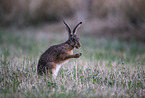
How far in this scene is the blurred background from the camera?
10133 millimetres

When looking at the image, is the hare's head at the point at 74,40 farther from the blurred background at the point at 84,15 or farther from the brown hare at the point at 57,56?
the blurred background at the point at 84,15

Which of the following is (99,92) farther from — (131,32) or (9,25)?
(9,25)

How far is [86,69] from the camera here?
184 inches

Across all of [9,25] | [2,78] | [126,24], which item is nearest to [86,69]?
[2,78]

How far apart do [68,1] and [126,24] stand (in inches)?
257

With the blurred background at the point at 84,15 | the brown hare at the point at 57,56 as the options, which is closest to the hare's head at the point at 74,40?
the brown hare at the point at 57,56

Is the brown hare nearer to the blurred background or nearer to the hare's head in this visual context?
the hare's head

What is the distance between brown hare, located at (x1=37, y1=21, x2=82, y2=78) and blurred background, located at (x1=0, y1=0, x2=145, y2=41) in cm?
575

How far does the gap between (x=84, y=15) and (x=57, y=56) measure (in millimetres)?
9653

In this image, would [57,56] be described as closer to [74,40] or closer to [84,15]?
[74,40]

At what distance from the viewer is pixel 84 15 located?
13281mm

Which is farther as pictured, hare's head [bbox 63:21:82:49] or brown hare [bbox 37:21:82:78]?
hare's head [bbox 63:21:82:49]

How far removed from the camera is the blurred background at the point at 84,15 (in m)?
10.1

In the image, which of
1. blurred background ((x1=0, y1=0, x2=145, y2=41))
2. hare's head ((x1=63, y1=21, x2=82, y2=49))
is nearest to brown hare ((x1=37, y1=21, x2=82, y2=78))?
hare's head ((x1=63, y1=21, x2=82, y2=49))
